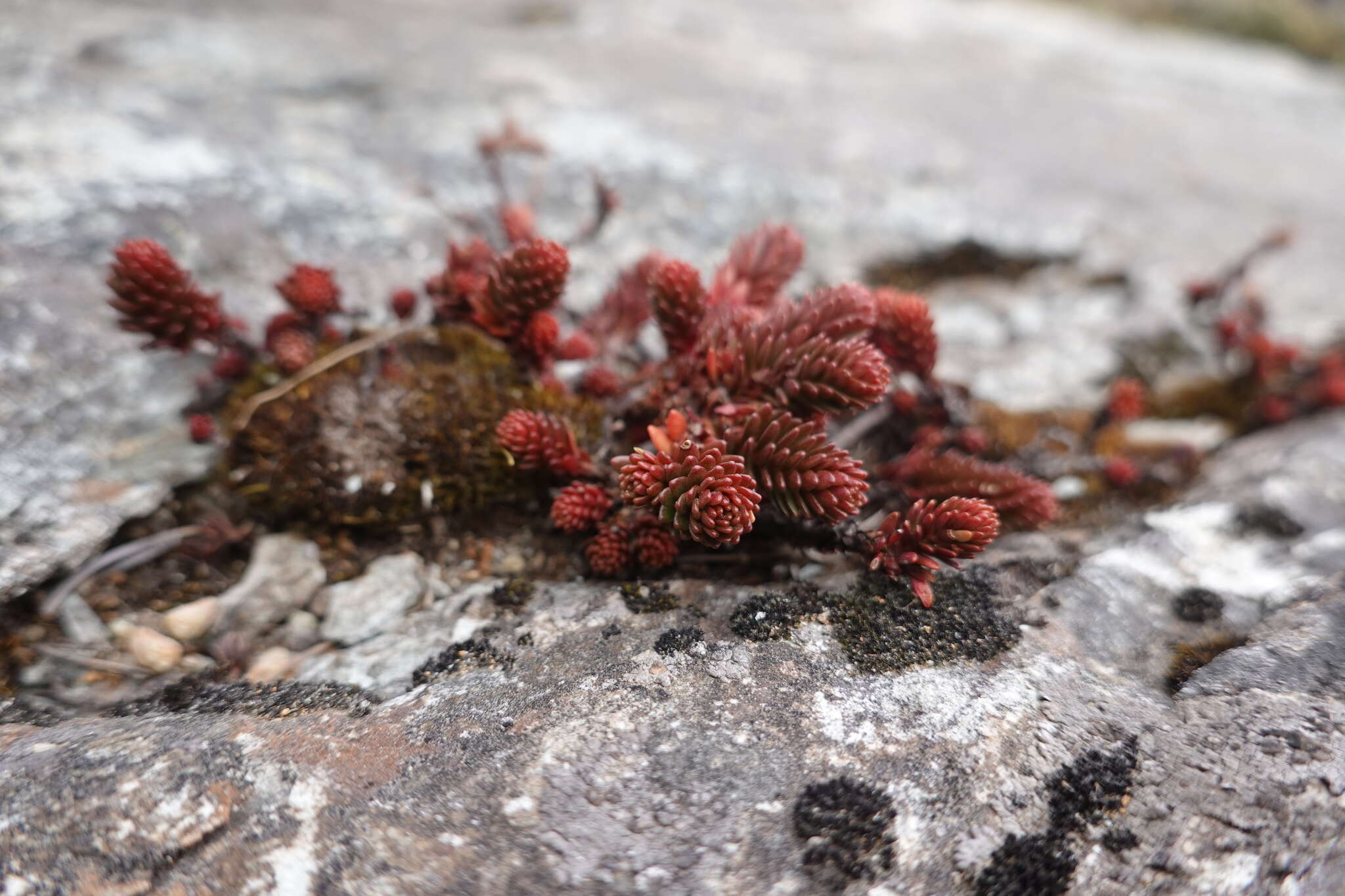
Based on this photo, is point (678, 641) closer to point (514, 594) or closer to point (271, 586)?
point (514, 594)

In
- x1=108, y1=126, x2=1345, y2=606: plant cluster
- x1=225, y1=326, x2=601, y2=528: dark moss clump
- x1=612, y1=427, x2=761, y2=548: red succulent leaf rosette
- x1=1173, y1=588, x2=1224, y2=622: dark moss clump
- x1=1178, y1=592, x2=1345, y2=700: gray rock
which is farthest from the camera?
x1=225, y1=326, x2=601, y2=528: dark moss clump

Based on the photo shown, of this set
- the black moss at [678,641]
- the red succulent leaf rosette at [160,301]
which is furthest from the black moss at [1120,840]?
the red succulent leaf rosette at [160,301]

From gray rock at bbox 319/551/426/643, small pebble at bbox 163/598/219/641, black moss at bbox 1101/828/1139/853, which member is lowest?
small pebble at bbox 163/598/219/641

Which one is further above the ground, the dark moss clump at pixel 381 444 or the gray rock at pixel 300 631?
the dark moss clump at pixel 381 444

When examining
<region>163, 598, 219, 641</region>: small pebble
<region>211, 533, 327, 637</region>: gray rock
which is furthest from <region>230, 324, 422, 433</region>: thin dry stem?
<region>163, 598, 219, 641</region>: small pebble

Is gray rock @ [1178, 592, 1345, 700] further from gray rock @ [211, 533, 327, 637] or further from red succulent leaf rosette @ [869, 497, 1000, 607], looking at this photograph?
gray rock @ [211, 533, 327, 637]

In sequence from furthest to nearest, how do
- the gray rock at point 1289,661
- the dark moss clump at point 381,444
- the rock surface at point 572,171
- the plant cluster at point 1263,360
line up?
the plant cluster at point 1263,360 < the rock surface at point 572,171 < the dark moss clump at point 381,444 < the gray rock at point 1289,661

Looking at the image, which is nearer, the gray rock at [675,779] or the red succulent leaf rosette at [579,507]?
the gray rock at [675,779]

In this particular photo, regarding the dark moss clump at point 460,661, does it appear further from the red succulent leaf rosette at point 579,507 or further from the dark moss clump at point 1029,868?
the dark moss clump at point 1029,868
